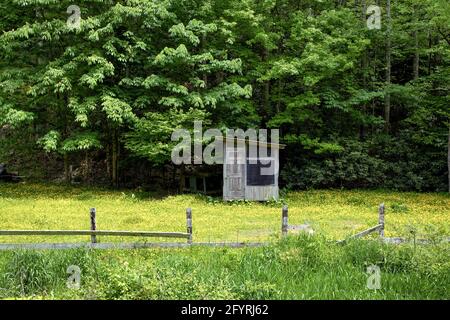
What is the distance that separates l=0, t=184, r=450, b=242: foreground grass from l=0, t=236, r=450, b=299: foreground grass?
1.38m

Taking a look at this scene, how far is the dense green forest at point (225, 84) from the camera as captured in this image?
70.3 feet

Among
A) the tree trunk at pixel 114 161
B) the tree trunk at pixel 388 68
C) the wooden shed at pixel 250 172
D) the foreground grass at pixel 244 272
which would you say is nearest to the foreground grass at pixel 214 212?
the wooden shed at pixel 250 172

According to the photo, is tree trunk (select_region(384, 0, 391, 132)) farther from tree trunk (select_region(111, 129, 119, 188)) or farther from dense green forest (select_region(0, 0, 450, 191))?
tree trunk (select_region(111, 129, 119, 188))

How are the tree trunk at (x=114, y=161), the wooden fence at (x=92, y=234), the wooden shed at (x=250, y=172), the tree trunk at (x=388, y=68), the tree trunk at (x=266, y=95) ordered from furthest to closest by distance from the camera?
the tree trunk at (x=266, y=95), the tree trunk at (x=388, y=68), the tree trunk at (x=114, y=161), the wooden shed at (x=250, y=172), the wooden fence at (x=92, y=234)

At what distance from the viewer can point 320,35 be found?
2392cm

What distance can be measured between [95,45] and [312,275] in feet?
58.1

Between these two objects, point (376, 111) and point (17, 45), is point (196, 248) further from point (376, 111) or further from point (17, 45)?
point (376, 111)

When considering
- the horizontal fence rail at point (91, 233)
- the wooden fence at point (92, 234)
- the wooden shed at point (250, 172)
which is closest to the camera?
the wooden fence at point (92, 234)

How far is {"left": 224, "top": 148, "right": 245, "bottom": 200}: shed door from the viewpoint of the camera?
20.4 m

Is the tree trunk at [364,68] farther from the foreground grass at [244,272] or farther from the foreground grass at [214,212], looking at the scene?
the foreground grass at [244,272]

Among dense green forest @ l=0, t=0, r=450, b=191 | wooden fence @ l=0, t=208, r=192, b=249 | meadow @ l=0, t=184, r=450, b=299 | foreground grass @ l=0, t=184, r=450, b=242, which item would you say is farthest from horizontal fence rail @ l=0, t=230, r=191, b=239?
dense green forest @ l=0, t=0, r=450, b=191

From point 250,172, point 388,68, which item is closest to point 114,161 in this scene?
point 250,172

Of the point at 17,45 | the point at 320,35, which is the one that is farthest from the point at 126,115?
the point at 320,35

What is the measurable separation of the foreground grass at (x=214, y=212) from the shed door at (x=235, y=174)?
0.68 metres
